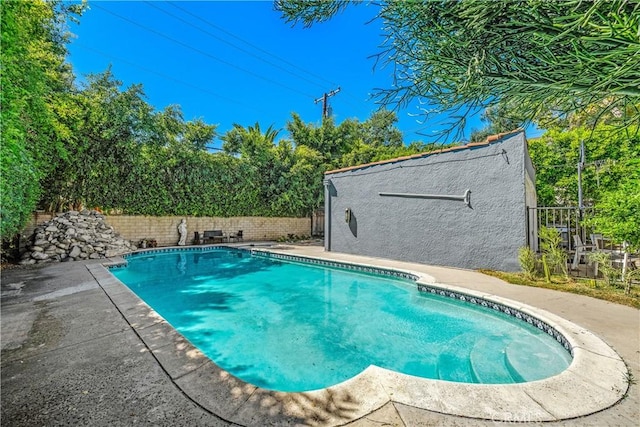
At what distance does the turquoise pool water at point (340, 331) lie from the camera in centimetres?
345

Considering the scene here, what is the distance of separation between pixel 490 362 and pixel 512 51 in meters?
3.64

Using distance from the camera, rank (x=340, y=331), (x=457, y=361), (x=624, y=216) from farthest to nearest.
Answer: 1. (x=340, y=331)
2. (x=624, y=216)
3. (x=457, y=361)

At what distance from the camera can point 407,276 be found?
7.49 metres

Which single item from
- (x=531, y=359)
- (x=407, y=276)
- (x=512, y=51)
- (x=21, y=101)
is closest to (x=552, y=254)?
(x=407, y=276)

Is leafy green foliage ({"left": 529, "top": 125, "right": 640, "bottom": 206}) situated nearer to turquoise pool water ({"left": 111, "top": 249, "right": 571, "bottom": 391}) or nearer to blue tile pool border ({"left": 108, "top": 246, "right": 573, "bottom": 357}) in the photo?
blue tile pool border ({"left": 108, "top": 246, "right": 573, "bottom": 357})

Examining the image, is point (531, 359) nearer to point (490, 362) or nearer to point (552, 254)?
point (490, 362)

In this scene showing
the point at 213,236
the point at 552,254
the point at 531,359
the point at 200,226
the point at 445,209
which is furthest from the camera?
the point at 213,236

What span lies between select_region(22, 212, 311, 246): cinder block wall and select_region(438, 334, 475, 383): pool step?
1389cm

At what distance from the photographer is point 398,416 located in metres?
1.88

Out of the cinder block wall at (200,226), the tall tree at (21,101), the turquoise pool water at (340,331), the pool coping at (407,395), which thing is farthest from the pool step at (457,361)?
the cinder block wall at (200,226)

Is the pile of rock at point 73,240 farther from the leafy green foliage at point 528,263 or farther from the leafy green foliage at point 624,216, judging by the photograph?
the leafy green foliage at point 624,216

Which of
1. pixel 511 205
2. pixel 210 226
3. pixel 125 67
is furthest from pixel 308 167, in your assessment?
pixel 511 205

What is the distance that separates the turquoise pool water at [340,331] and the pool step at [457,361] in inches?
0.5

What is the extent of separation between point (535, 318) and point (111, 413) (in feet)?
16.9
